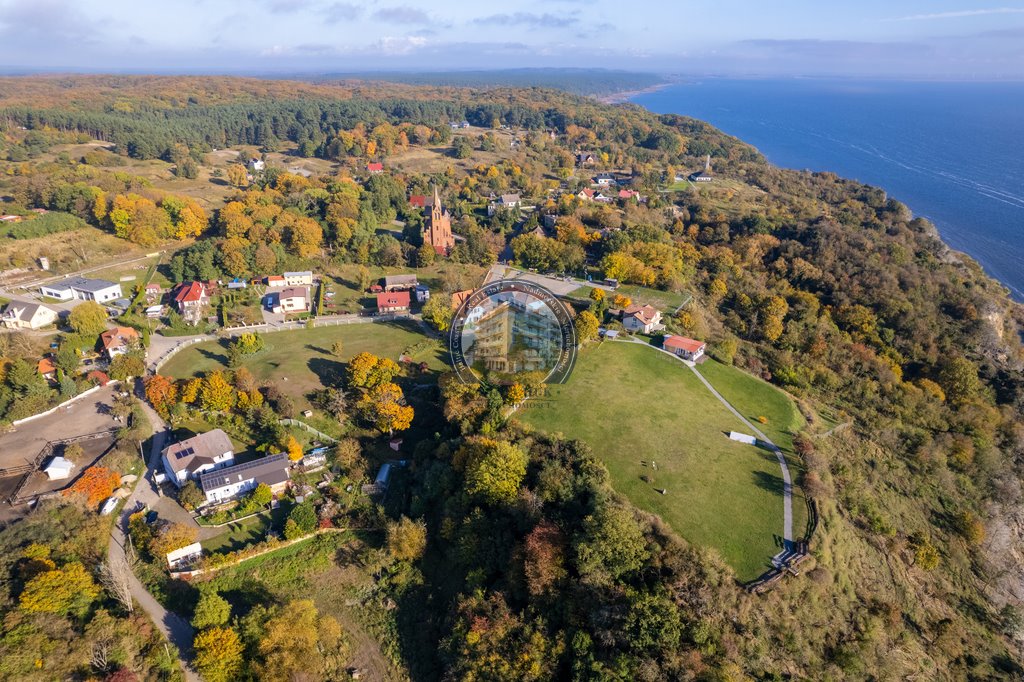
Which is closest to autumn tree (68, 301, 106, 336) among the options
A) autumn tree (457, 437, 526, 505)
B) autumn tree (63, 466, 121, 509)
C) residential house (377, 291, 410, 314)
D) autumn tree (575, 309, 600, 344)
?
autumn tree (63, 466, 121, 509)

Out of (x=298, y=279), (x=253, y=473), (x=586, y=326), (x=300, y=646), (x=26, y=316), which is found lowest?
→ (x=300, y=646)

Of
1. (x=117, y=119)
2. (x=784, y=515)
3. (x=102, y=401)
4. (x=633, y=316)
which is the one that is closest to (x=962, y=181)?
(x=633, y=316)

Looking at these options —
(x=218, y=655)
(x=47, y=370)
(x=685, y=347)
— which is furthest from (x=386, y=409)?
(x=47, y=370)

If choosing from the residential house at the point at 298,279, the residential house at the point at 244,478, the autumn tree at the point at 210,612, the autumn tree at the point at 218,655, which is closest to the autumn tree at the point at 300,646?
the autumn tree at the point at 218,655

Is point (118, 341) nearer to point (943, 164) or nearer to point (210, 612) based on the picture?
point (210, 612)

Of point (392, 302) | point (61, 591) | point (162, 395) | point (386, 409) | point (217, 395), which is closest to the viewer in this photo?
point (61, 591)

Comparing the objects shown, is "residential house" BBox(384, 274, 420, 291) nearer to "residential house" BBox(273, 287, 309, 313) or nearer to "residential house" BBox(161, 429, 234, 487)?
"residential house" BBox(273, 287, 309, 313)

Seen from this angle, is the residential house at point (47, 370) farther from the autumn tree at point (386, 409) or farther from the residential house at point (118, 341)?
the autumn tree at point (386, 409)
